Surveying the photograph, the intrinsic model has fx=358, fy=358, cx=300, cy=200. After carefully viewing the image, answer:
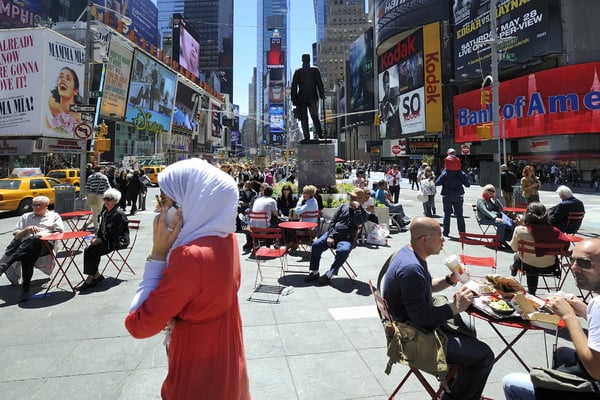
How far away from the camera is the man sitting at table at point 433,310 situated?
2506 mm

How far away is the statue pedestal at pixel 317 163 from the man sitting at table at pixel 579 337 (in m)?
10.7

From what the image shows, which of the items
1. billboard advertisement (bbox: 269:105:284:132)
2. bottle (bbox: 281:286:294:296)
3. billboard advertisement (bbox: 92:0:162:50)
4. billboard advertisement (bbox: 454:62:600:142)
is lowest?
bottle (bbox: 281:286:294:296)

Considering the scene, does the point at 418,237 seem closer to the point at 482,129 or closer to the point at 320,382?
the point at 320,382

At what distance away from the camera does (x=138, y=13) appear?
11856 centimetres

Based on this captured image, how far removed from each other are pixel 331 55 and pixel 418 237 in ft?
516

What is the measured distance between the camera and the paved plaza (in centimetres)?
317

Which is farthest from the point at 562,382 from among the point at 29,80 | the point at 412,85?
the point at 412,85

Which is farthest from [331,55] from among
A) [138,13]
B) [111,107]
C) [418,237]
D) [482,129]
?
[418,237]

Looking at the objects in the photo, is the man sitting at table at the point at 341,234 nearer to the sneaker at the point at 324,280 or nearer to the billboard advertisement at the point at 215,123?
the sneaker at the point at 324,280

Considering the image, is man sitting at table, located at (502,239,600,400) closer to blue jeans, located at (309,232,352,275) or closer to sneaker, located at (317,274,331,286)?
blue jeans, located at (309,232,352,275)

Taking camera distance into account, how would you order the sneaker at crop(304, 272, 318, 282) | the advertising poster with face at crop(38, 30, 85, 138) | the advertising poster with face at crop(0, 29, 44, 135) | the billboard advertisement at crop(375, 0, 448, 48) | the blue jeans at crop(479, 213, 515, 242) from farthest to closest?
the billboard advertisement at crop(375, 0, 448, 48) < the advertising poster with face at crop(38, 30, 85, 138) < the advertising poster with face at crop(0, 29, 44, 135) < the blue jeans at crop(479, 213, 515, 242) < the sneaker at crop(304, 272, 318, 282)

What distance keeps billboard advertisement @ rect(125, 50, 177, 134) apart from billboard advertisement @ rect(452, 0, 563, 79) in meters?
41.9

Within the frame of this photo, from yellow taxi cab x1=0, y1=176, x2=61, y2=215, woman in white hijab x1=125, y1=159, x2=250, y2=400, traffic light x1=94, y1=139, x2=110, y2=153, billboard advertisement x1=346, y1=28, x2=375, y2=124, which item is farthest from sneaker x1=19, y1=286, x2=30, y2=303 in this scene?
billboard advertisement x1=346, y1=28, x2=375, y2=124

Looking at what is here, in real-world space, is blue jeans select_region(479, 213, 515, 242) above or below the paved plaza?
above
